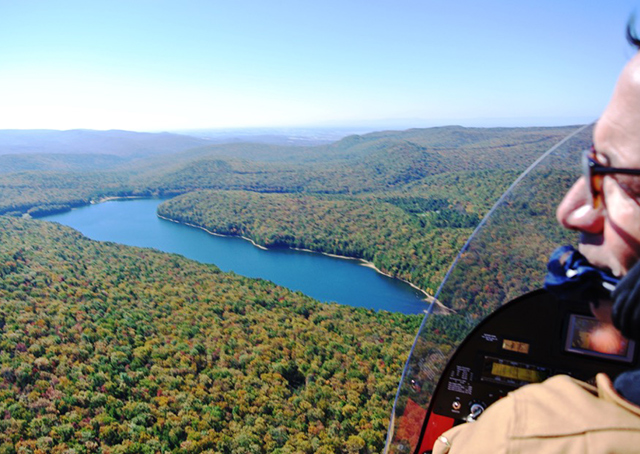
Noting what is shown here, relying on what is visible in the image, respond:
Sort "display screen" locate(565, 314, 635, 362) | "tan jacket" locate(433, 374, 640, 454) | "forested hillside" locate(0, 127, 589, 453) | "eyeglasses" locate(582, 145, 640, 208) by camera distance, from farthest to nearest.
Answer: "forested hillside" locate(0, 127, 589, 453), "display screen" locate(565, 314, 635, 362), "eyeglasses" locate(582, 145, 640, 208), "tan jacket" locate(433, 374, 640, 454)

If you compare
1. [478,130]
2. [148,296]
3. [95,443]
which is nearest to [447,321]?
[95,443]

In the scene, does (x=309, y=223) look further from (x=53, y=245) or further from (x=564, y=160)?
(x=564, y=160)

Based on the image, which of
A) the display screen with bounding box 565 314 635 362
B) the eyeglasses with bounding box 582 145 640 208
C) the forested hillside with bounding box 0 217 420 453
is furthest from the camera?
the forested hillside with bounding box 0 217 420 453

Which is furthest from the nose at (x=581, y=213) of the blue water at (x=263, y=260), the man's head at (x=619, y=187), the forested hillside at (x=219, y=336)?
the blue water at (x=263, y=260)

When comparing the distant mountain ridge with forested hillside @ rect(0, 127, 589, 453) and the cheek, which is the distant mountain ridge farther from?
the cheek

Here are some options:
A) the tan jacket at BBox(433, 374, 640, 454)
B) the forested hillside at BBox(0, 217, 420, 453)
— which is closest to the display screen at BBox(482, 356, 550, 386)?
the tan jacket at BBox(433, 374, 640, 454)

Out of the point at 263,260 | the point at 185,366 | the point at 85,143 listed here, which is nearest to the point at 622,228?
the point at 185,366

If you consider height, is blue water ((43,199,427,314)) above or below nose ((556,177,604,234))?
below

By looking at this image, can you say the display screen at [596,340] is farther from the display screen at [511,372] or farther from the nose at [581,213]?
the nose at [581,213]
